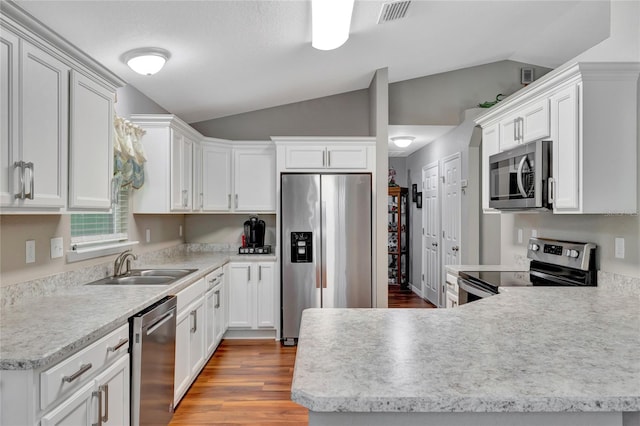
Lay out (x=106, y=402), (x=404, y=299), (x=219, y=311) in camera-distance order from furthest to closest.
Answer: (x=404, y=299), (x=219, y=311), (x=106, y=402)

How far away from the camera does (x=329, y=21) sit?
2826 mm

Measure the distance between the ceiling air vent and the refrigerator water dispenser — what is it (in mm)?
2076

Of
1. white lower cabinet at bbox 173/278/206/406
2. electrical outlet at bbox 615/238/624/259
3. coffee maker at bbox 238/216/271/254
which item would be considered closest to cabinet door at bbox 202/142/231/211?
coffee maker at bbox 238/216/271/254

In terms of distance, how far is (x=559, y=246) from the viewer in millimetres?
2822

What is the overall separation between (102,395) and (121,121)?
1995mm

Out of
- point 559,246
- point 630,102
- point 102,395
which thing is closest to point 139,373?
point 102,395

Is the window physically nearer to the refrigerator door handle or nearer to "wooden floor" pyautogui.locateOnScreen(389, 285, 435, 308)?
the refrigerator door handle

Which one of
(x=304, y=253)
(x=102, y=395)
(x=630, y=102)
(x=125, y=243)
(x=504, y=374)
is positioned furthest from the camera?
(x=304, y=253)

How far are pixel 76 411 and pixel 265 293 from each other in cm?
288

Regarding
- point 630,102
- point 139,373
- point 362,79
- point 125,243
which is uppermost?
point 362,79

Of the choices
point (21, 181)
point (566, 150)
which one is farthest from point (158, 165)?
point (566, 150)

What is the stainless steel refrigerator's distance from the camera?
4238 mm

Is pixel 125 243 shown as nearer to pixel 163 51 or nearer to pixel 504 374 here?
pixel 163 51

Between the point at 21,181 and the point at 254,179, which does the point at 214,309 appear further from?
the point at 21,181
